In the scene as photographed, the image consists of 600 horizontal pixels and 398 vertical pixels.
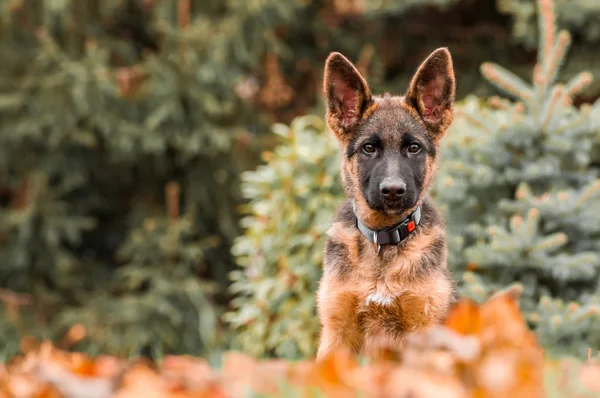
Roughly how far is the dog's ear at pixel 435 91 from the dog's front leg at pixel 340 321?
1.31m

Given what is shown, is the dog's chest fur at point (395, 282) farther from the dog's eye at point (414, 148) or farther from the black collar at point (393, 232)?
the dog's eye at point (414, 148)

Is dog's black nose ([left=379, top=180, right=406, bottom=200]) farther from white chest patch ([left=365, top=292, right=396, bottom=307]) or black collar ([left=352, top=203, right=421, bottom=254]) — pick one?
white chest patch ([left=365, top=292, right=396, bottom=307])

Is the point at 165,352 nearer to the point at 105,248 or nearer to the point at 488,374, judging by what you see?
the point at 105,248

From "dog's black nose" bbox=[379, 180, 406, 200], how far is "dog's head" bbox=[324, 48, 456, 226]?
0.31 feet

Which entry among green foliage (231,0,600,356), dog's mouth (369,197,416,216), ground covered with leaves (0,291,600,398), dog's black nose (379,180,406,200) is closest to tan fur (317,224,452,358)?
dog's mouth (369,197,416,216)

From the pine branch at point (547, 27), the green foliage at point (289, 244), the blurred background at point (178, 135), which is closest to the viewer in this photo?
the pine branch at point (547, 27)

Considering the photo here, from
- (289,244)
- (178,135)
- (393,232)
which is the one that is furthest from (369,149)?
(178,135)

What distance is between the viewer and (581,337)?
5953 millimetres

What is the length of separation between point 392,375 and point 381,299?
2.39 meters

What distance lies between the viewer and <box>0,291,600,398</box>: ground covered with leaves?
1.90 metres

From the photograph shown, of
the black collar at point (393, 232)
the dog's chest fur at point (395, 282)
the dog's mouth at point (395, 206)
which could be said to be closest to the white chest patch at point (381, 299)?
the dog's chest fur at point (395, 282)


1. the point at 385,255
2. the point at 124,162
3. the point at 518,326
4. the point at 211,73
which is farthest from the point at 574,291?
the point at 124,162

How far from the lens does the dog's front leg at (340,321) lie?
173 inches

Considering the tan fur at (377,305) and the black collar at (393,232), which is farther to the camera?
the black collar at (393,232)
